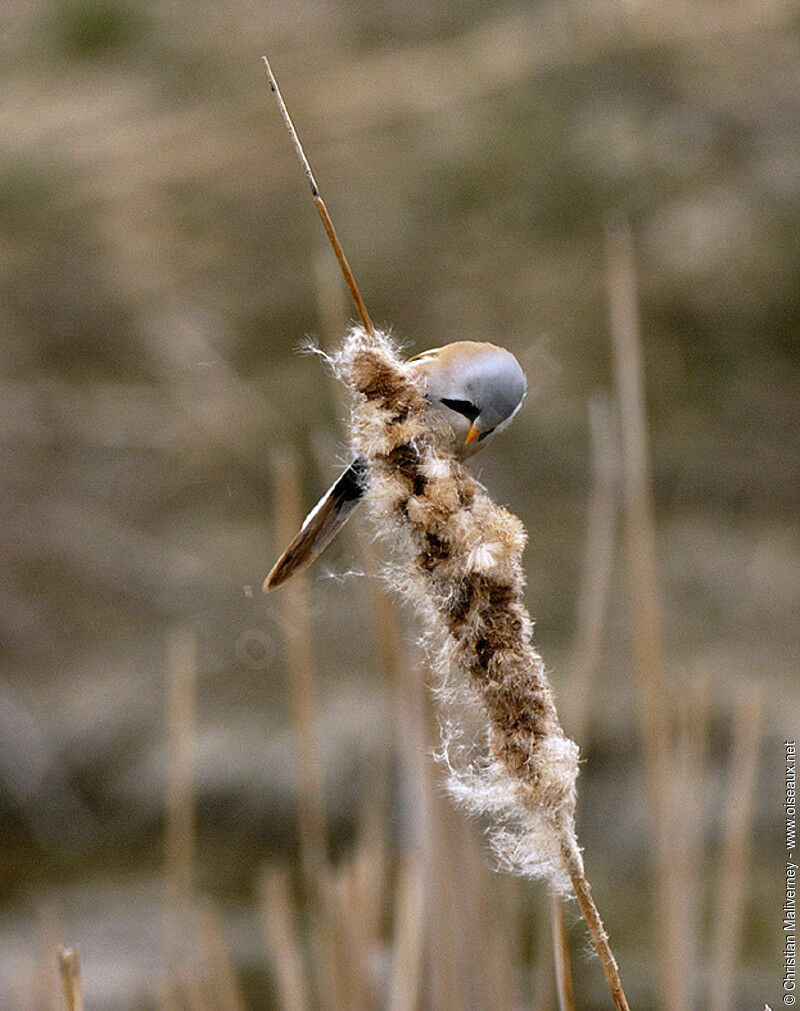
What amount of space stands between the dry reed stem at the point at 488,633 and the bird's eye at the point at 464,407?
18cm

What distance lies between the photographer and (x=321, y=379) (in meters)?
4.10

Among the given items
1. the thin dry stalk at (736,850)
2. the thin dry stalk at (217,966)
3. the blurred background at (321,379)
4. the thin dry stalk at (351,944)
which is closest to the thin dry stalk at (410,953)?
the thin dry stalk at (351,944)

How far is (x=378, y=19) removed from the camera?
4762mm

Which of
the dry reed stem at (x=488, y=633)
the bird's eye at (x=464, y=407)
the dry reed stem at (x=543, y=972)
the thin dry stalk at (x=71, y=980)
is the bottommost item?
the thin dry stalk at (x=71, y=980)

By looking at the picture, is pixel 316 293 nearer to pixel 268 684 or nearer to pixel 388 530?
pixel 268 684

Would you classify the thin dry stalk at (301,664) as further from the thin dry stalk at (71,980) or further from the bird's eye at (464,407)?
the thin dry stalk at (71,980)

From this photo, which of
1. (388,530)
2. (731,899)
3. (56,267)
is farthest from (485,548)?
(56,267)

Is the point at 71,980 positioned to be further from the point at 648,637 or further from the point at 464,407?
the point at 648,637

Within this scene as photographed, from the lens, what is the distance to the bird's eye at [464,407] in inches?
31.9

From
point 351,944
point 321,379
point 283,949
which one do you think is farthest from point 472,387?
point 321,379

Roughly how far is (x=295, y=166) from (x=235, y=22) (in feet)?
2.75

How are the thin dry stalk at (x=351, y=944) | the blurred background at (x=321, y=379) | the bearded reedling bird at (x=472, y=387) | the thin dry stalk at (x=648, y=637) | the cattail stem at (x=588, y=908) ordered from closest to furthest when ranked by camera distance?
the cattail stem at (x=588, y=908)
the bearded reedling bird at (x=472, y=387)
the thin dry stalk at (x=648, y=637)
the thin dry stalk at (x=351, y=944)
the blurred background at (x=321, y=379)

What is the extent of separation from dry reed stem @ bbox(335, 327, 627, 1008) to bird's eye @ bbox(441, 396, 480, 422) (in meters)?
0.18

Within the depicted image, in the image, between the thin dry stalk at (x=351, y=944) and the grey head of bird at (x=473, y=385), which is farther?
the thin dry stalk at (x=351, y=944)
